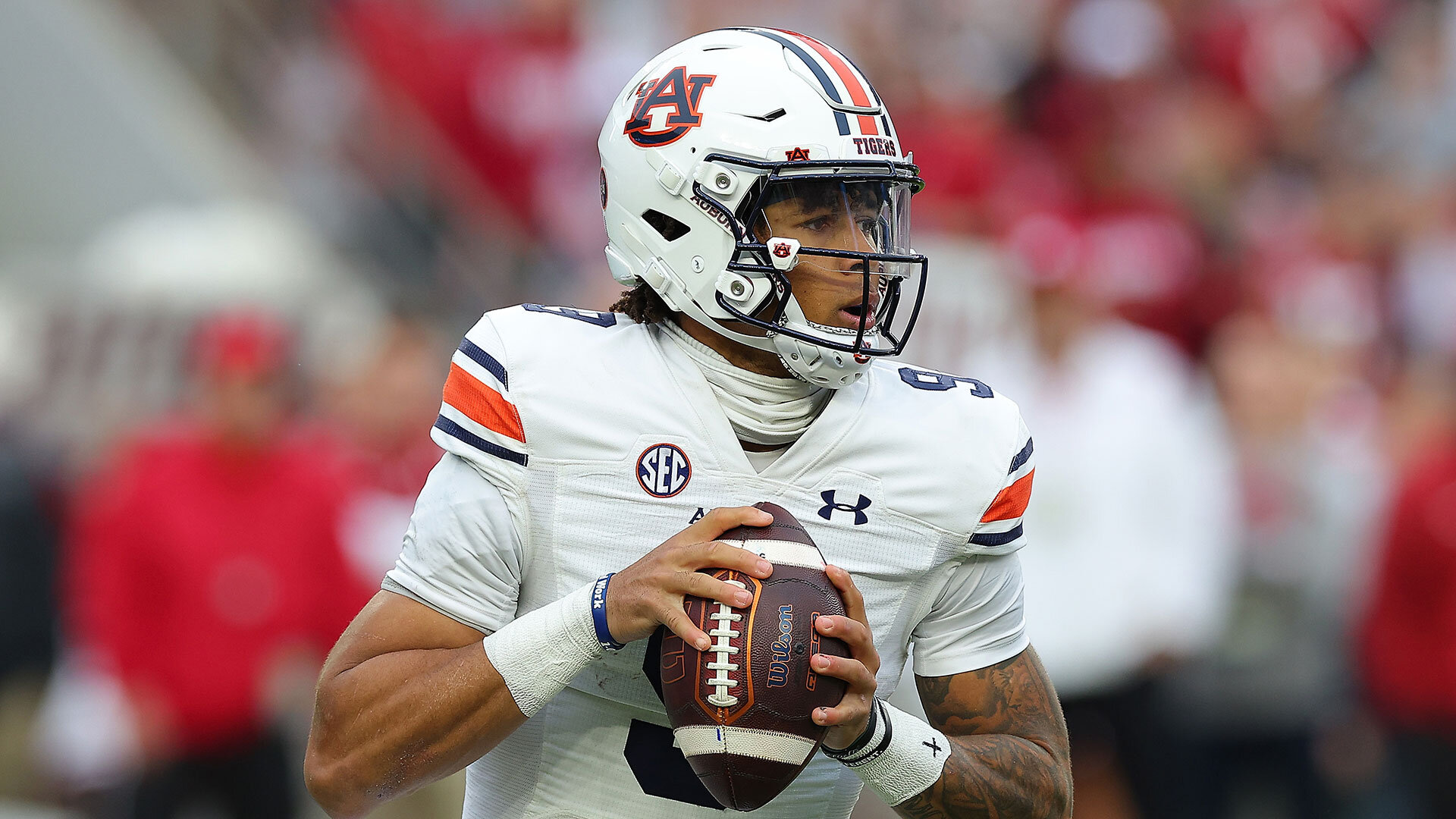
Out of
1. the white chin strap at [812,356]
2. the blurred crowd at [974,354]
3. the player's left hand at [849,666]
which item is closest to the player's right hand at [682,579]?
the player's left hand at [849,666]

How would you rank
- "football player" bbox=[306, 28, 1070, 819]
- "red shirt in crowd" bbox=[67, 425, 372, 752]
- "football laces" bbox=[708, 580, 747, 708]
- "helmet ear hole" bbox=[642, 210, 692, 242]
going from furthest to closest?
"red shirt in crowd" bbox=[67, 425, 372, 752], "helmet ear hole" bbox=[642, 210, 692, 242], "football player" bbox=[306, 28, 1070, 819], "football laces" bbox=[708, 580, 747, 708]

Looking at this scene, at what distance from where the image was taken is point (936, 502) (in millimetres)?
2756

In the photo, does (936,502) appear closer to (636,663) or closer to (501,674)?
(636,663)

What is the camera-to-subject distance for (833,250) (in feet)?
9.00

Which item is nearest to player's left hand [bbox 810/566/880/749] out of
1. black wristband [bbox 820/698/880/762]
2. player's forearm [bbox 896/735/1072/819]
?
black wristband [bbox 820/698/880/762]

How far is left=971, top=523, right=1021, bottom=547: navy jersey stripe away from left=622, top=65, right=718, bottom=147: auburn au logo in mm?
764

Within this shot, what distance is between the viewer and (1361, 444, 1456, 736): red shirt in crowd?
20.6 ft

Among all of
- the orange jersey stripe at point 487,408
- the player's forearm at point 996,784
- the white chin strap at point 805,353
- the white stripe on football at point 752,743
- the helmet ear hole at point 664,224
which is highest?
the helmet ear hole at point 664,224

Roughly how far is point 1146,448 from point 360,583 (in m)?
2.76

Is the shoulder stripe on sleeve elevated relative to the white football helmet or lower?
lower

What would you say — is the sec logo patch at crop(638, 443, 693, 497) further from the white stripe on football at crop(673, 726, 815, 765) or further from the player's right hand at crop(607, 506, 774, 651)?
the white stripe on football at crop(673, 726, 815, 765)

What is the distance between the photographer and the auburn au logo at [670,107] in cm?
279

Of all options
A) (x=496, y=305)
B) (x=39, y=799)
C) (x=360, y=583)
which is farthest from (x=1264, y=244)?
(x=39, y=799)

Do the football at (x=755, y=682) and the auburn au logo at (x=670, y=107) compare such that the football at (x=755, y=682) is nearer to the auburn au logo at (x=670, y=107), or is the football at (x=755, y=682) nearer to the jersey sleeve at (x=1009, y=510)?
the jersey sleeve at (x=1009, y=510)
